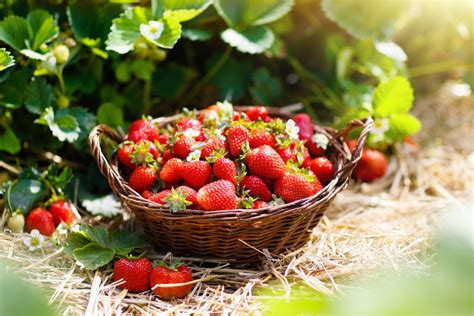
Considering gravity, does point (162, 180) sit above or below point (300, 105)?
below

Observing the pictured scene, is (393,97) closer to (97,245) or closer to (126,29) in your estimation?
(126,29)

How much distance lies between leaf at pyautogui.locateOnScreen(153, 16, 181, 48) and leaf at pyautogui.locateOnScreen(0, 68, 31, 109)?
1.64 feet

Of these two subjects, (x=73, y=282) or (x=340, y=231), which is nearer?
(x=73, y=282)

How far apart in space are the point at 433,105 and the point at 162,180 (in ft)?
5.99

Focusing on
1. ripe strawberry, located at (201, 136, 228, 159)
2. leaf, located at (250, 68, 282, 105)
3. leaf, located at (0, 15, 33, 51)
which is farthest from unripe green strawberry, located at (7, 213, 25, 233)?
leaf, located at (250, 68, 282, 105)

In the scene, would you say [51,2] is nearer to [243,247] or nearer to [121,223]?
[121,223]

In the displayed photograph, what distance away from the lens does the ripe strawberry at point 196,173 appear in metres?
1.63

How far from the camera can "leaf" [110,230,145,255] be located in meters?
1.72

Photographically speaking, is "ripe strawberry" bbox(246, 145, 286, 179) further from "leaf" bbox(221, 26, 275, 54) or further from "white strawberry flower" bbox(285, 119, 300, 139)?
"leaf" bbox(221, 26, 275, 54)

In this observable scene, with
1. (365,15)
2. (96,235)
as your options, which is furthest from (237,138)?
(365,15)

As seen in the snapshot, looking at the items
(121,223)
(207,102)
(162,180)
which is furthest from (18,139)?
(207,102)

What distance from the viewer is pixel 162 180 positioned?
1731mm

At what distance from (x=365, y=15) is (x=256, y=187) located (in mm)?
1224

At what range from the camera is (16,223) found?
6.09ft
